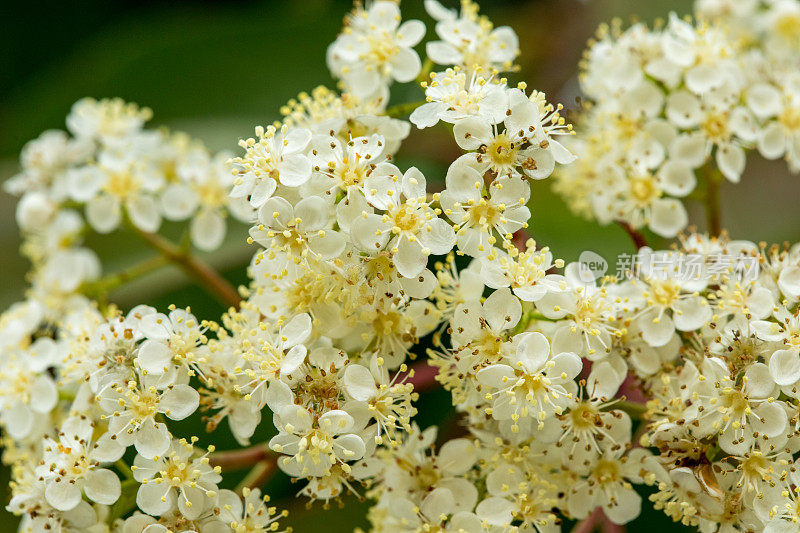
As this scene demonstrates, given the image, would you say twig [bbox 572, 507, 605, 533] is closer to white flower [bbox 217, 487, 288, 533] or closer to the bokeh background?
white flower [bbox 217, 487, 288, 533]

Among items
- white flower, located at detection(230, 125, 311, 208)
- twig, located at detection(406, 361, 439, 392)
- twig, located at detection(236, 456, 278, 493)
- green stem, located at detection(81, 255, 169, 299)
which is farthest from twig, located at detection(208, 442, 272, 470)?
green stem, located at detection(81, 255, 169, 299)

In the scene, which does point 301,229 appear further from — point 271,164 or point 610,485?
point 610,485

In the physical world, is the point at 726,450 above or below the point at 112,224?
below

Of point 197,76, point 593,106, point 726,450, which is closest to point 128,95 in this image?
point 197,76

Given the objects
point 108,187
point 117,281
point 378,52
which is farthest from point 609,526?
point 108,187

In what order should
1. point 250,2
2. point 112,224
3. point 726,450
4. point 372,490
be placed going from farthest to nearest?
1. point 250,2
2. point 112,224
3. point 372,490
4. point 726,450

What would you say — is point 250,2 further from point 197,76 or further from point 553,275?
point 553,275
